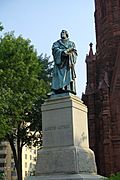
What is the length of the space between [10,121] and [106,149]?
26.5 ft

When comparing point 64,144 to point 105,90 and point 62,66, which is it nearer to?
point 62,66

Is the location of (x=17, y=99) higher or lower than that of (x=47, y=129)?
higher

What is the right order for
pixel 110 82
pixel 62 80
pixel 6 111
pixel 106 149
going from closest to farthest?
pixel 62 80 < pixel 6 111 < pixel 106 149 < pixel 110 82

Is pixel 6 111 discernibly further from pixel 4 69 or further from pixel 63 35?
pixel 63 35

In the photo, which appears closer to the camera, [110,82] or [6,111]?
[6,111]

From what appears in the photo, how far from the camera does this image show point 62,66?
35.8 feet

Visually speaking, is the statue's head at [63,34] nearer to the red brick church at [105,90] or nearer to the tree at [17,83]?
the tree at [17,83]

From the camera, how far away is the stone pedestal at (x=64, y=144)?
31.3ft

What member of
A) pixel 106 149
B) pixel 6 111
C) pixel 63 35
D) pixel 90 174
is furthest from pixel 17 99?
pixel 90 174

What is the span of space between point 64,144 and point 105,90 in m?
18.9

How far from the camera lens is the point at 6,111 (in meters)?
21.9

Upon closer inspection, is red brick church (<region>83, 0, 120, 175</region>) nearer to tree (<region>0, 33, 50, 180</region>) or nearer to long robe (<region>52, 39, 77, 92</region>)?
tree (<region>0, 33, 50, 180</region>)

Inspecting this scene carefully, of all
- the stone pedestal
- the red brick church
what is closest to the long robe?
the stone pedestal

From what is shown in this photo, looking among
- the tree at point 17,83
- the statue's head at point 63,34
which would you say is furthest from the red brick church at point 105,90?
the statue's head at point 63,34
